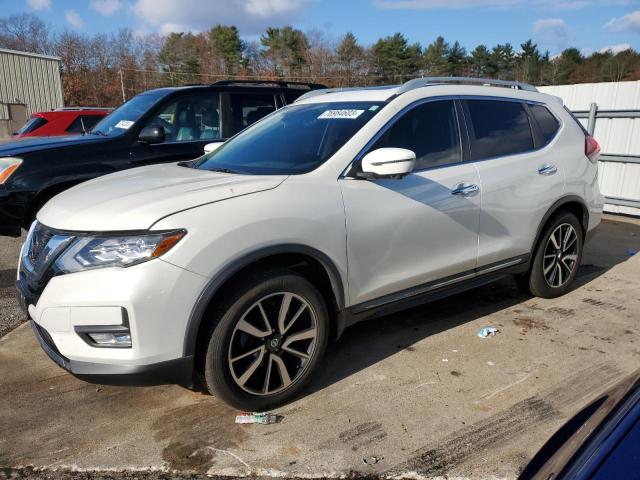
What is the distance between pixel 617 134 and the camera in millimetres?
8727

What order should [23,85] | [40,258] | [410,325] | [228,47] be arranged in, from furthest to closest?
[228,47]
[23,85]
[410,325]
[40,258]

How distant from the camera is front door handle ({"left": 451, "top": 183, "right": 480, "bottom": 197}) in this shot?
364cm

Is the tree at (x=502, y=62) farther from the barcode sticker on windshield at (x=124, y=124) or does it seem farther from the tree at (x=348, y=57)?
the barcode sticker on windshield at (x=124, y=124)

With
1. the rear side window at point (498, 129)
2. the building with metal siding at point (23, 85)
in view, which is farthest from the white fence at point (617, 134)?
the building with metal siding at point (23, 85)

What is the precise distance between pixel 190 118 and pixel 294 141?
2951mm

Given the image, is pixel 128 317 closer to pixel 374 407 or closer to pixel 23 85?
pixel 374 407

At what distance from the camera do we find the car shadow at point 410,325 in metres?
3.57

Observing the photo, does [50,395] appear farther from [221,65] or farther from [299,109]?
[221,65]

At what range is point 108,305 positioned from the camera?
245 cm

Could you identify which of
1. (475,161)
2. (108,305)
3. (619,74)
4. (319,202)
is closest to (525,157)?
(475,161)

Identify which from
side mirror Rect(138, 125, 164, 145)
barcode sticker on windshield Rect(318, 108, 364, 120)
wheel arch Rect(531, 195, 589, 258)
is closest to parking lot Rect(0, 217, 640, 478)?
wheel arch Rect(531, 195, 589, 258)

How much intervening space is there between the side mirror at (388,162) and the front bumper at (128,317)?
1207 millimetres

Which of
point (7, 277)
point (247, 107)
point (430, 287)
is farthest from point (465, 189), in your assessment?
point (7, 277)

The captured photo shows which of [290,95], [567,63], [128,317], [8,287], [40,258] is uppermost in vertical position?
[567,63]
